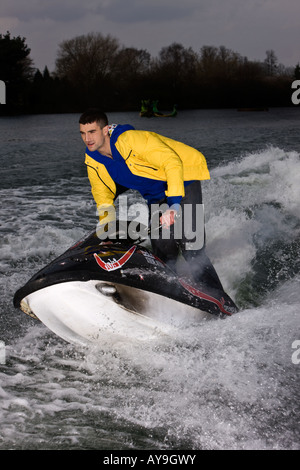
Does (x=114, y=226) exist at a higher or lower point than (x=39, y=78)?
lower

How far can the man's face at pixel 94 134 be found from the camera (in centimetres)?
422

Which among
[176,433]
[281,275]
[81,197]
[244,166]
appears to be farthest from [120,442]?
[244,166]

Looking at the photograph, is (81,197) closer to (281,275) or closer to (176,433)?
(281,275)

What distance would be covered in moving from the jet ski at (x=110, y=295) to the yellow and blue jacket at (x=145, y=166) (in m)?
0.45

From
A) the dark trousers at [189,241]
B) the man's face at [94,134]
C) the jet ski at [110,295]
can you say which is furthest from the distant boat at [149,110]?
the jet ski at [110,295]

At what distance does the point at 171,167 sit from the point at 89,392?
1747mm

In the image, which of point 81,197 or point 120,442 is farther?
point 81,197

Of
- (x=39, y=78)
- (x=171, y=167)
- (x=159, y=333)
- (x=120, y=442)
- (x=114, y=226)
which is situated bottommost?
(x=120, y=442)

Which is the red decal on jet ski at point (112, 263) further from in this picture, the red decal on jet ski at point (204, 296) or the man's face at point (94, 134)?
the man's face at point (94, 134)

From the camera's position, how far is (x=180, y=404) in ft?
12.1

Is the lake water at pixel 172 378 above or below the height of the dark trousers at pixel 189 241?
below

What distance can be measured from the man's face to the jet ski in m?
0.72

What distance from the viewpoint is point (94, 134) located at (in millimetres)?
4246

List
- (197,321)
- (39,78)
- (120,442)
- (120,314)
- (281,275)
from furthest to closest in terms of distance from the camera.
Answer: (39,78), (281,275), (197,321), (120,314), (120,442)
